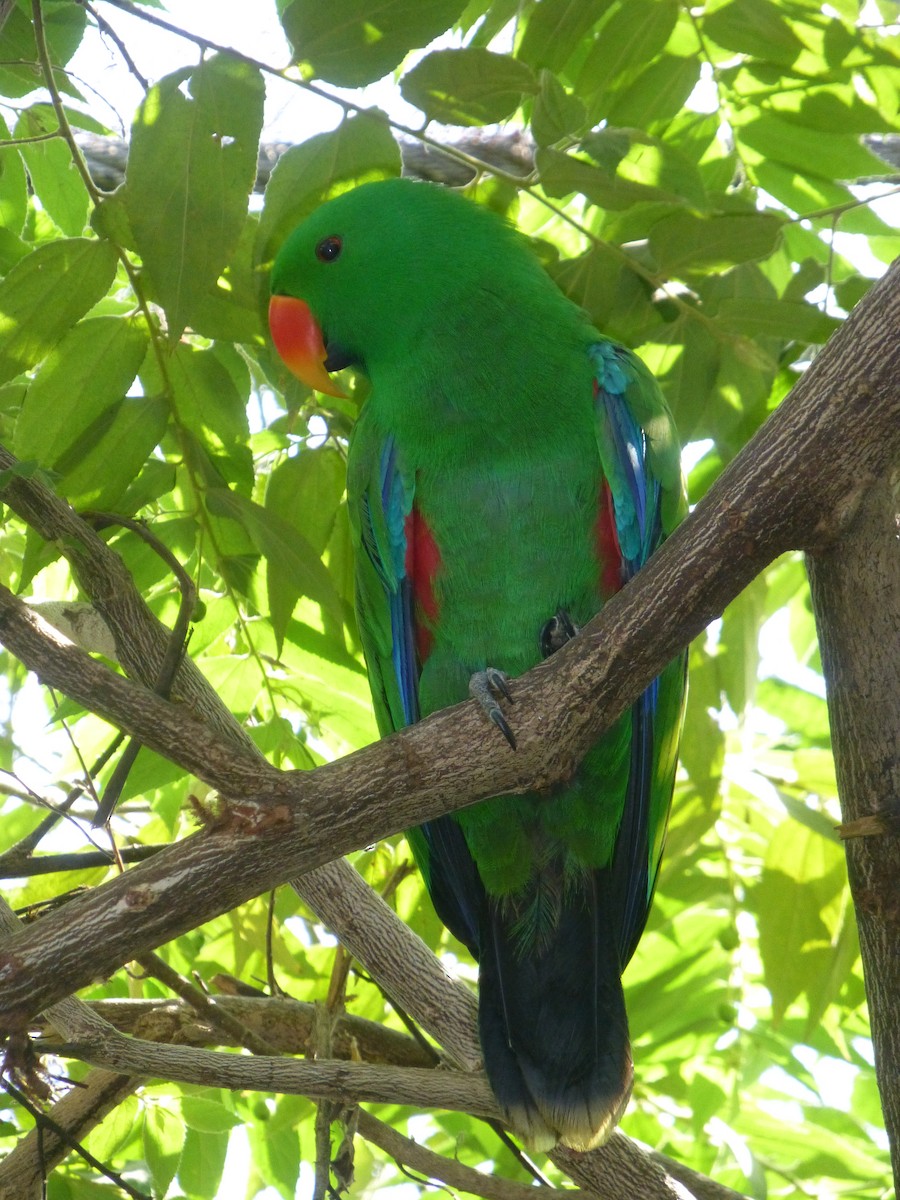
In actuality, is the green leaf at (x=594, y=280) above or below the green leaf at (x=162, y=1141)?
above

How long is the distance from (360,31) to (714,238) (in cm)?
73

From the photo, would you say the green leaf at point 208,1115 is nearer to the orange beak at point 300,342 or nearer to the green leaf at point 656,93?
the orange beak at point 300,342

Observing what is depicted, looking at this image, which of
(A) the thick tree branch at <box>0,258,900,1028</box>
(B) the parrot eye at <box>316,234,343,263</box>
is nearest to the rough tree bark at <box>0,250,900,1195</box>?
(A) the thick tree branch at <box>0,258,900,1028</box>

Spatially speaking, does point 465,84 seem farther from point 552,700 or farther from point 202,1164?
point 202,1164

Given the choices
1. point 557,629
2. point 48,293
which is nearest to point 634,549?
point 557,629

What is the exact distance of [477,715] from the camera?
5.74 feet

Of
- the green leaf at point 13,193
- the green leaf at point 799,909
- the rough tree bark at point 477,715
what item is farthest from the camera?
the green leaf at point 13,193

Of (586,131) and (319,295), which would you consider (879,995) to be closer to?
(586,131)

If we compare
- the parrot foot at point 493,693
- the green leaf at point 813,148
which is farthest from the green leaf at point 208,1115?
the green leaf at point 813,148

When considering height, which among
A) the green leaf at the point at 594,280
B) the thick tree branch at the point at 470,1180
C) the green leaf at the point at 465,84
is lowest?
the thick tree branch at the point at 470,1180

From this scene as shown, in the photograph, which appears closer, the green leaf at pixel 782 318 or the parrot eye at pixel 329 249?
the green leaf at pixel 782 318

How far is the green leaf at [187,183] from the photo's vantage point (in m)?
1.75

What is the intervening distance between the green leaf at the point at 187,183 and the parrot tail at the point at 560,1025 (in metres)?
1.36

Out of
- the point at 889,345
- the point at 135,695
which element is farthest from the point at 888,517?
the point at 135,695
